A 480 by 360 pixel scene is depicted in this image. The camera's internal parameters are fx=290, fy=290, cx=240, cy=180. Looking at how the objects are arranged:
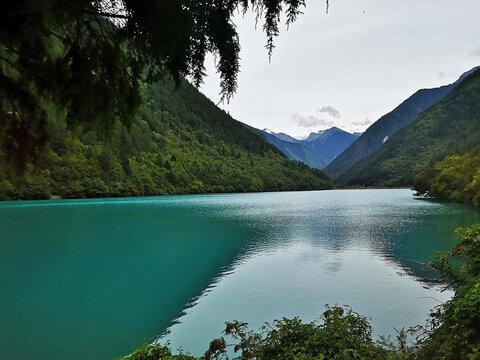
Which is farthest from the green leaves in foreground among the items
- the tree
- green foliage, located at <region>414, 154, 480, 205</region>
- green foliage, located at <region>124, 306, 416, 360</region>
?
green foliage, located at <region>414, 154, 480, 205</region>

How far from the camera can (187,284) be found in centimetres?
1598

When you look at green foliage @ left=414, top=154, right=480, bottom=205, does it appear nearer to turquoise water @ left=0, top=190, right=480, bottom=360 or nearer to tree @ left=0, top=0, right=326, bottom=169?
turquoise water @ left=0, top=190, right=480, bottom=360

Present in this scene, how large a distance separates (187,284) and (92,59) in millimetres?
14675

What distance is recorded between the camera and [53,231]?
3338 centimetres

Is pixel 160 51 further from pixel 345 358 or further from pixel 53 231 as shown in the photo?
pixel 53 231

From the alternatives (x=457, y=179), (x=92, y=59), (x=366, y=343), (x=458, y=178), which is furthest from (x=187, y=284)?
(x=457, y=179)

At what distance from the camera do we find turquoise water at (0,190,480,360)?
10367mm

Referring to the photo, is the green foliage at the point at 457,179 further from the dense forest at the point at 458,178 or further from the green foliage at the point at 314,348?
the green foliage at the point at 314,348

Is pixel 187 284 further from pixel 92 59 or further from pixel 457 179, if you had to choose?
pixel 457 179

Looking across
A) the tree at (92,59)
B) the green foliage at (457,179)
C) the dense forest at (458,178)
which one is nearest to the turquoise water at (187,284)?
the tree at (92,59)

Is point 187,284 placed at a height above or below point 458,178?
below

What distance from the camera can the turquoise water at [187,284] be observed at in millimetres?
10367

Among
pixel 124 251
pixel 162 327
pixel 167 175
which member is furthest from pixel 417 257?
pixel 167 175

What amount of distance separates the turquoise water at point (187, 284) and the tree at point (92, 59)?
8194mm
